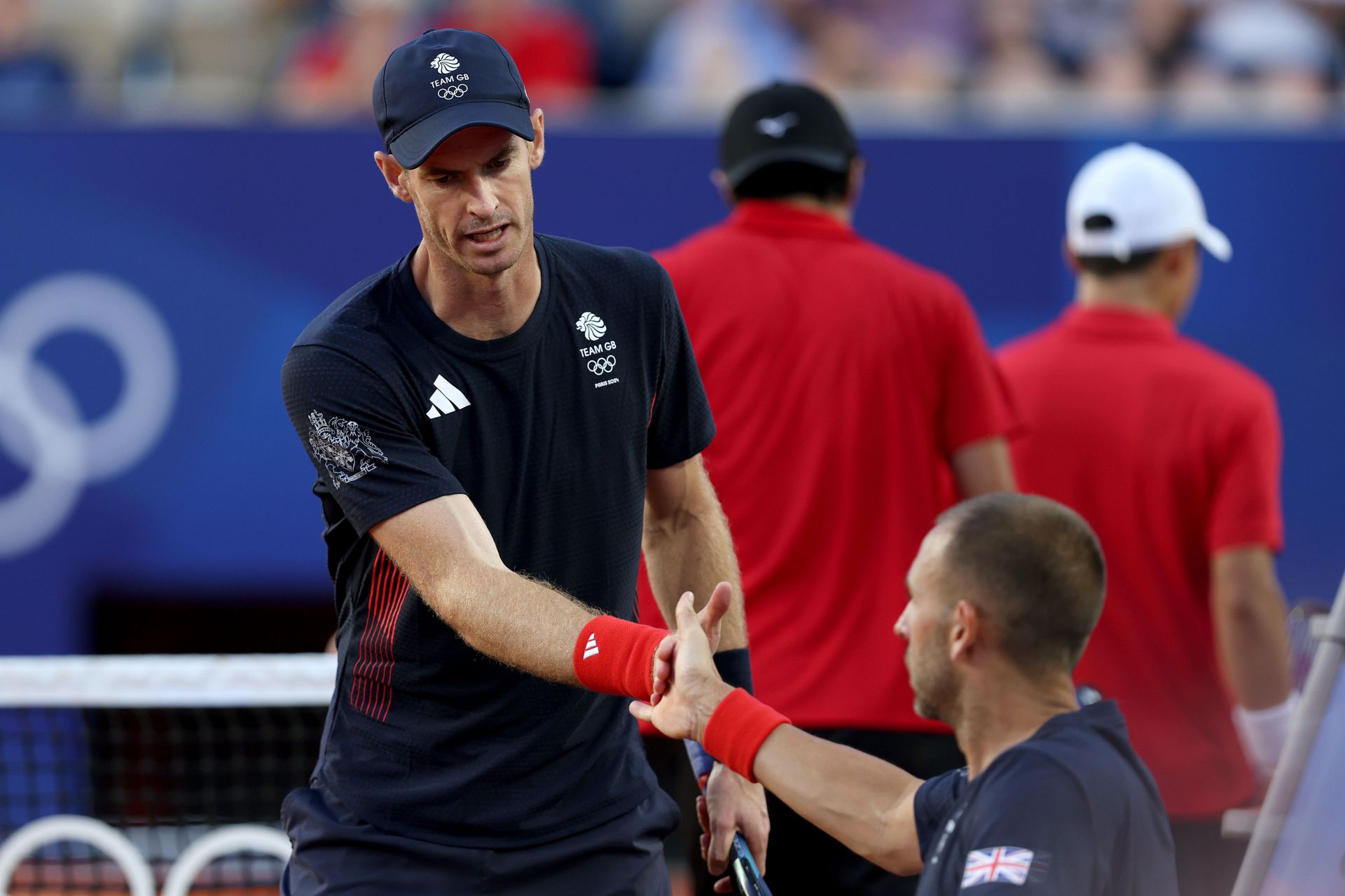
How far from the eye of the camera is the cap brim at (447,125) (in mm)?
2883

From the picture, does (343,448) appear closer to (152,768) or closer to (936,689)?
(936,689)

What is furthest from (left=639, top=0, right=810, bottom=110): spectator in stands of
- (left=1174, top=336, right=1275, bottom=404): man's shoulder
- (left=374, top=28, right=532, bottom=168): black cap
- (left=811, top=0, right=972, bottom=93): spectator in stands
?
(left=374, top=28, right=532, bottom=168): black cap

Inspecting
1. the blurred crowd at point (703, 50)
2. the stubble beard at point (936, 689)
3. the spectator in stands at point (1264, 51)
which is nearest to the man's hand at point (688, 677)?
the stubble beard at point (936, 689)

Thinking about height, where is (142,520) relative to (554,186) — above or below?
→ below

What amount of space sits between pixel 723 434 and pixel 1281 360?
3155mm

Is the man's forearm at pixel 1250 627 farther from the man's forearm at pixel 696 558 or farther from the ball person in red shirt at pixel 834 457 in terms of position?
the man's forearm at pixel 696 558

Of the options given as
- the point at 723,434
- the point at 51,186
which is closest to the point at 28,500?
the point at 51,186

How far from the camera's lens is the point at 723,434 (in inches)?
173

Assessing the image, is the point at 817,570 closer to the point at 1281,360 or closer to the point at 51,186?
the point at 1281,360

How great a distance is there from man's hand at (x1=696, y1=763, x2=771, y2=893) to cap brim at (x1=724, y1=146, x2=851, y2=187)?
1760 millimetres

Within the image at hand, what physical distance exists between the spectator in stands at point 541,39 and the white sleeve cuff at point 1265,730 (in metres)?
4.58

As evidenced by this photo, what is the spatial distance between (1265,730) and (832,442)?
4.27ft

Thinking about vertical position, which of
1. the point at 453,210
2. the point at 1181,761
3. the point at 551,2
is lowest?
the point at 1181,761

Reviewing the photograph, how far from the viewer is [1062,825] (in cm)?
273
